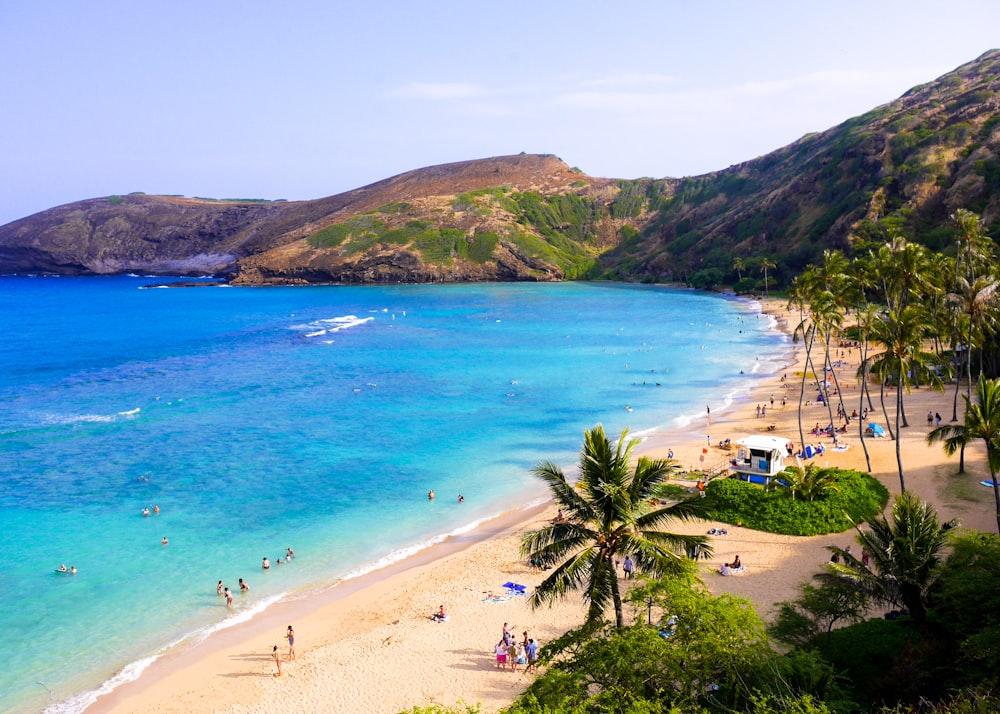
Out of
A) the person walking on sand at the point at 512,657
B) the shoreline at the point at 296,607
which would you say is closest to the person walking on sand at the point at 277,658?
the shoreline at the point at 296,607

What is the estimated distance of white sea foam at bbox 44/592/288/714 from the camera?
71.6 ft

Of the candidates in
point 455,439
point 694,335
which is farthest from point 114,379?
point 694,335

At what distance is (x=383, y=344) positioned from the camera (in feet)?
317

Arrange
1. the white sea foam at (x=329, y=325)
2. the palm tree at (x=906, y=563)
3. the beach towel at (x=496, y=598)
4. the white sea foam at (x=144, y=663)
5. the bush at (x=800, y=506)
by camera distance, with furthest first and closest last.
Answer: the white sea foam at (x=329, y=325) → the bush at (x=800, y=506) → the beach towel at (x=496, y=598) → the white sea foam at (x=144, y=663) → the palm tree at (x=906, y=563)

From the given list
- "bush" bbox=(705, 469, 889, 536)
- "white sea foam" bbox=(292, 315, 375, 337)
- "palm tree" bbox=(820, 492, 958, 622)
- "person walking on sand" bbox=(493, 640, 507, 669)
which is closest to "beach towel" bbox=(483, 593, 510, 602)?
"person walking on sand" bbox=(493, 640, 507, 669)

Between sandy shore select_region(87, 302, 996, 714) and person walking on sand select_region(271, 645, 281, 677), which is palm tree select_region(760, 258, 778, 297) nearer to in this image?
sandy shore select_region(87, 302, 996, 714)

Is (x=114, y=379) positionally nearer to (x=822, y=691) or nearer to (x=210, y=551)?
(x=210, y=551)

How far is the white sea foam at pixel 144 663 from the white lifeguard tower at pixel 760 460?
903 inches

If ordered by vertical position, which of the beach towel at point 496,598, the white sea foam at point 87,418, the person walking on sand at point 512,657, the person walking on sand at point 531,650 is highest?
the white sea foam at point 87,418

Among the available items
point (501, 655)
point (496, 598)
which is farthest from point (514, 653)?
point (496, 598)

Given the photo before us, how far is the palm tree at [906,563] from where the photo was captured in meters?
18.3

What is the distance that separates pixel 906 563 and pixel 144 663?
25104 millimetres

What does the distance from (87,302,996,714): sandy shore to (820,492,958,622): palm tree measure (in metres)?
5.47

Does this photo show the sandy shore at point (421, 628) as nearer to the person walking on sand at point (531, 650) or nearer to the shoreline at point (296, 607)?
the shoreline at point (296, 607)
